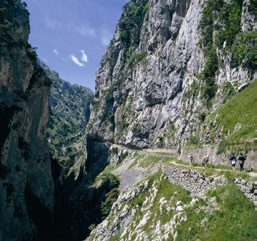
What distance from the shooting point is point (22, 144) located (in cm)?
3831

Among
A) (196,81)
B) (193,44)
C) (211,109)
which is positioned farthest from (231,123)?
(193,44)

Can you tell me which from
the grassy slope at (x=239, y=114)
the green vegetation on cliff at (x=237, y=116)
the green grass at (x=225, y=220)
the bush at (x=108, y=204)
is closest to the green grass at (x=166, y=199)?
the green grass at (x=225, y=220)

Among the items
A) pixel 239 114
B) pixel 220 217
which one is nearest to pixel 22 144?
pixel 220 217

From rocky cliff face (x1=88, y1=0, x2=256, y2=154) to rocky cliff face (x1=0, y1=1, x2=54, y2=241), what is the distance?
116 ft

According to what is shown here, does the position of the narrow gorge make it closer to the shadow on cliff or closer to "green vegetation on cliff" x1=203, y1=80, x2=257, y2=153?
"green vegetation on cliff" x1=203, y1=80, x2=257, y2=153

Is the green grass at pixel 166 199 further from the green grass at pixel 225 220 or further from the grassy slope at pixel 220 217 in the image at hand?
the green grass at pixel 225 220

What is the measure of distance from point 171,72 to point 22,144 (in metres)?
55.0

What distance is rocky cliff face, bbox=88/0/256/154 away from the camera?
37812 millimetres

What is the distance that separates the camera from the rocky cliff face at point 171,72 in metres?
37.8

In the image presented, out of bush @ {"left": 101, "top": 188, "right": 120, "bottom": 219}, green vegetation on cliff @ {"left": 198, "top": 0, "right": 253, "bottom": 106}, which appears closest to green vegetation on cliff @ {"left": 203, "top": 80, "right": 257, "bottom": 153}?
green vegetation on cliff @ {"left": 198, "top": 0, "right": 253, "bottom": 106}

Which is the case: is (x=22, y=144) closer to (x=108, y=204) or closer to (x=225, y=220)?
(x=108, y=204)

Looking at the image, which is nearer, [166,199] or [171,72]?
[166,199]

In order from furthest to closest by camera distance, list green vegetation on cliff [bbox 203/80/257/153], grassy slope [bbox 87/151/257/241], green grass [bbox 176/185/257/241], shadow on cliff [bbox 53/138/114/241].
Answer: shadow on cliff [bbox 53/138/114/241]
green vegetation on cliff [bbox 203/80/257/153]
grassy slope [bbox 87/151/257/241]
green grass [bbox 176/185/257/241]

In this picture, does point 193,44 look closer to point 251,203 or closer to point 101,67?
point 251,203
